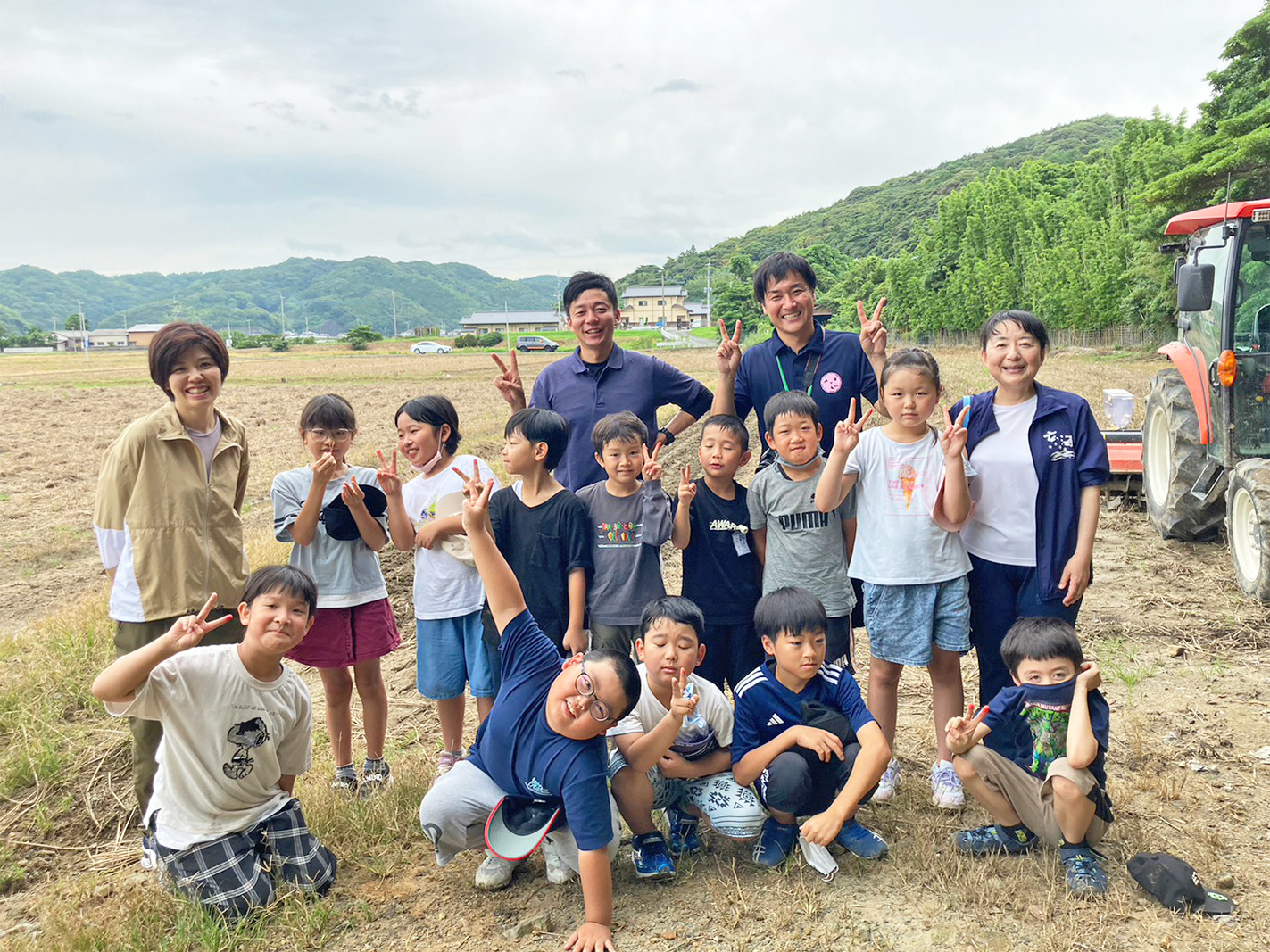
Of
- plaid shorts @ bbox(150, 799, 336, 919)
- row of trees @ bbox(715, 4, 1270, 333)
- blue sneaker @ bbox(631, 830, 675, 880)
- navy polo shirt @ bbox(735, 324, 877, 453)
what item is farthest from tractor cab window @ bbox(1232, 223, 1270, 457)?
row of trees @ bbox(715, 4, 1270, 333)

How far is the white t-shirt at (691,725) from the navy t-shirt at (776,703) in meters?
0.08

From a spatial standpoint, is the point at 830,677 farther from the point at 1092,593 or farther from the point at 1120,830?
the point at 1092,593

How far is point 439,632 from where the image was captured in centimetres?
391

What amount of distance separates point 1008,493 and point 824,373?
0.93 m

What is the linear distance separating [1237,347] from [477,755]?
605 cm

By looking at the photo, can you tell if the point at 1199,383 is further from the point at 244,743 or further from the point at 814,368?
the point at 244,743

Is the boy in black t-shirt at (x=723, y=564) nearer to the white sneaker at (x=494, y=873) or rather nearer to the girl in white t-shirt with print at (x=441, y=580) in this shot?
the girl in white t-shirt with print at (x=441, y=580)

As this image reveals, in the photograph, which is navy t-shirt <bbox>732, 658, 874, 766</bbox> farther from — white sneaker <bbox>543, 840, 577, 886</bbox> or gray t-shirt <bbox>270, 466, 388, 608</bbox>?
gray t-shirt <bbox>270, 466, 388, 608</bbox>

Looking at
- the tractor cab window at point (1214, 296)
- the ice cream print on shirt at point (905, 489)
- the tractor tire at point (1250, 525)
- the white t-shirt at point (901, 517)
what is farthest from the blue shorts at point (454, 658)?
the tractor cab window at point (1214, 296)

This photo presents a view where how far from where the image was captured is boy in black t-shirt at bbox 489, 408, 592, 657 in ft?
11.9

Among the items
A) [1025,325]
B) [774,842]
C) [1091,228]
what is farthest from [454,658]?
[1091,228]

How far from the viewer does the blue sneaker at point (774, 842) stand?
319 cm

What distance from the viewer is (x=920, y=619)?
139 inches

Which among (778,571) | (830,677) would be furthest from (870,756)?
(778,571)
